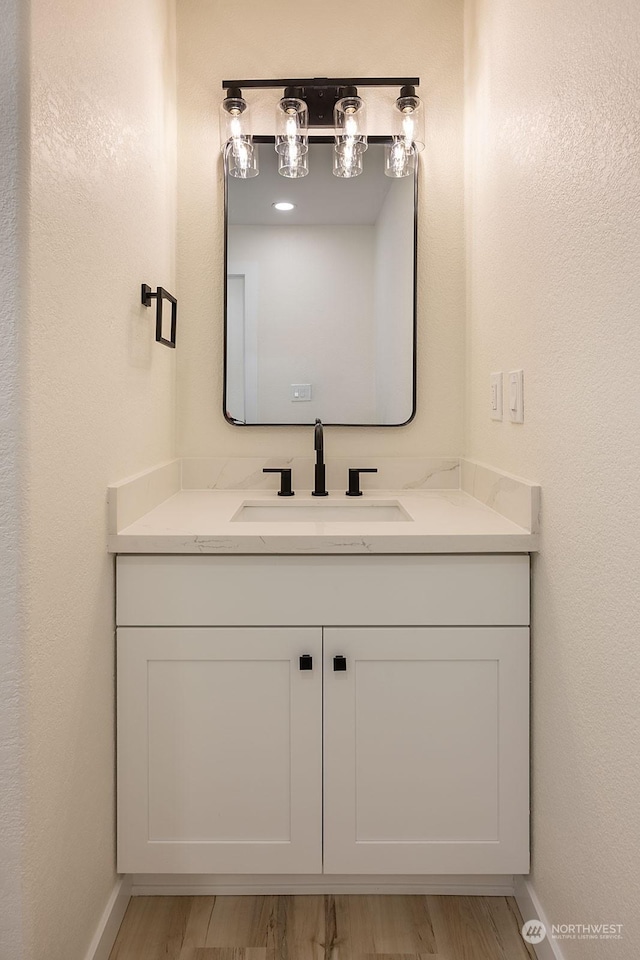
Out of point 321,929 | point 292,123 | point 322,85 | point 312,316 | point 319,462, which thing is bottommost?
point 321,929

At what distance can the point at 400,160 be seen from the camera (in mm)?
2102

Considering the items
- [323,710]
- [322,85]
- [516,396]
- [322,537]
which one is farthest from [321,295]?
[323,710]

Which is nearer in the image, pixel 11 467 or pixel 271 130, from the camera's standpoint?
pixel 11 467

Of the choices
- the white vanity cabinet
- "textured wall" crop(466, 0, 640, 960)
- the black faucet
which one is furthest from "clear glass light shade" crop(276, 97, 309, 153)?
the white vanity cabinet

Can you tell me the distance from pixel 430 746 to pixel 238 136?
1775mm

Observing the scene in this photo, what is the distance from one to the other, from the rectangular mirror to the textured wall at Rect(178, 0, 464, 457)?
0.17 feet

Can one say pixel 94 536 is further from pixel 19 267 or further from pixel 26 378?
pixel 19 267

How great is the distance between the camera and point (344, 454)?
7.20ft

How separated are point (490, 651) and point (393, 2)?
6.41ft

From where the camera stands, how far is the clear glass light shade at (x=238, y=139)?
2.08m

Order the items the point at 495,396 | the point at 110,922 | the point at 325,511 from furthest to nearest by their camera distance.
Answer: the point at 325,511, the point at 495,396, the point at 110,922

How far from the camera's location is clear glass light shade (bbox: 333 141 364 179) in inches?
81.7

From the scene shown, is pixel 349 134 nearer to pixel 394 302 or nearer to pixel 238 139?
pixel 238 139

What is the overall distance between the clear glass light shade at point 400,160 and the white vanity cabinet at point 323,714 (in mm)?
1264
